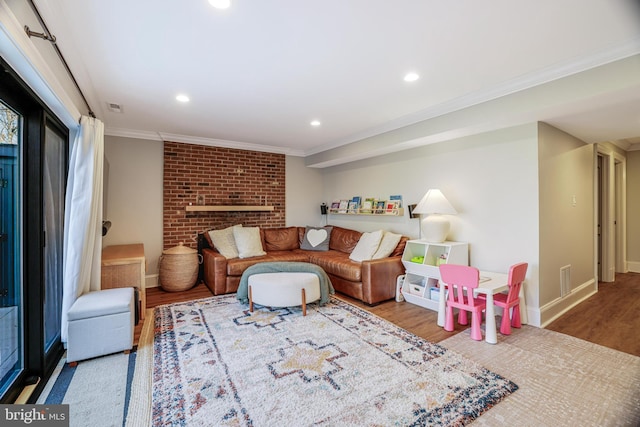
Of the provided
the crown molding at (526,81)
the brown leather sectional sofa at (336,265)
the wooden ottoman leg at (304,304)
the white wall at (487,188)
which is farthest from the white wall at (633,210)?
the wooden ottoman leg at (304,304)

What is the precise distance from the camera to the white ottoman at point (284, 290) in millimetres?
3076

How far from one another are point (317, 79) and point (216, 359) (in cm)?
242

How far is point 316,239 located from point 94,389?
3567 mm

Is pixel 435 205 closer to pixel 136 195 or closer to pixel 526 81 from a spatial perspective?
pixel 526 81

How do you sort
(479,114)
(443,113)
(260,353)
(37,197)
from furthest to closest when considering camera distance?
(443,113) < (479,114) < (260,353) < (37,197)

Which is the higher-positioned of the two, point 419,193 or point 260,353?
point 419,193

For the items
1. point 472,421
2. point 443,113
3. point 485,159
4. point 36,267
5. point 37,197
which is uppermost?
point 443,113

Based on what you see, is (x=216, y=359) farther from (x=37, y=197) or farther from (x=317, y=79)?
(x=317, y=79)

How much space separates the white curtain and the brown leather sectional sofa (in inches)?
62.0

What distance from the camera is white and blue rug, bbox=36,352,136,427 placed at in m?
1.64

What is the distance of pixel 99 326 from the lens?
2262 mm

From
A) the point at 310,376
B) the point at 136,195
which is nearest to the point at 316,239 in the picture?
the point at 136,195

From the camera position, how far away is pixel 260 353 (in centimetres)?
235

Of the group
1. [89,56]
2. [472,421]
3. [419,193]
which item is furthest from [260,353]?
[419,193]
